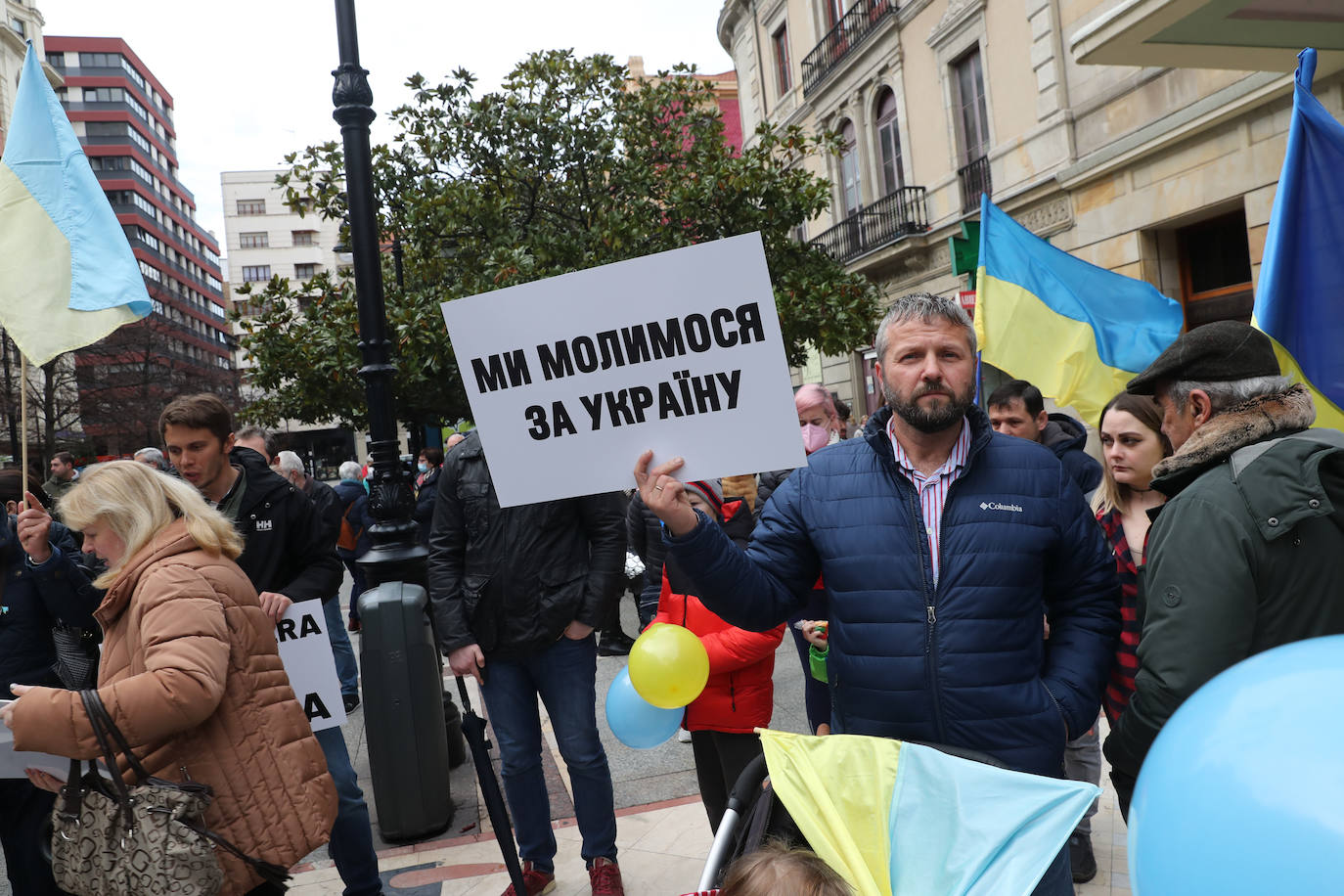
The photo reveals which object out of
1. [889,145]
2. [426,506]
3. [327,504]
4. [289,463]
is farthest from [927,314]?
[889,145]

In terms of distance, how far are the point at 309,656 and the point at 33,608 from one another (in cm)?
96

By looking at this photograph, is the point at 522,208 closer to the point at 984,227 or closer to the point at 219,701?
the point at 984,227

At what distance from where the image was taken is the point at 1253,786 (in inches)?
43.9

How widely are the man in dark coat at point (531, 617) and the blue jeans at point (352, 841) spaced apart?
526 mm

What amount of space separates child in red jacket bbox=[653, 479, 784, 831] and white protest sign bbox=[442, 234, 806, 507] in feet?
2.95

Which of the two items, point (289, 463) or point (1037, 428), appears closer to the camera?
point (1037, 428)

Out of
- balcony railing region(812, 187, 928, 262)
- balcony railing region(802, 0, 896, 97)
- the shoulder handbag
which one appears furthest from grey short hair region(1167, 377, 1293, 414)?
balcony railing region(802, 0, 896, 97)

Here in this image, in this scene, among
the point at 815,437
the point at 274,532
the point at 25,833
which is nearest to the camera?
the point at 25,833

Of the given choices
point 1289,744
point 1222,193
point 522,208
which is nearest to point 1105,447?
point 1289,744

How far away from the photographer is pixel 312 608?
3.64m

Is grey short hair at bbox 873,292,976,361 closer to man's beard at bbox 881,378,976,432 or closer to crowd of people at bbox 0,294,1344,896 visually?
crowd of people at bbox 0,294,1344,896

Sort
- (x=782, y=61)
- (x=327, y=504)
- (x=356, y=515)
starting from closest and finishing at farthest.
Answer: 1. (x=327, y=504)
2. (x=356, y=515)
3. (x=782, y=61)

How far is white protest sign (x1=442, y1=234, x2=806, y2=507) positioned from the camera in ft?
7.90

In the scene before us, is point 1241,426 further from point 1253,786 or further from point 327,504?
point 327,504
